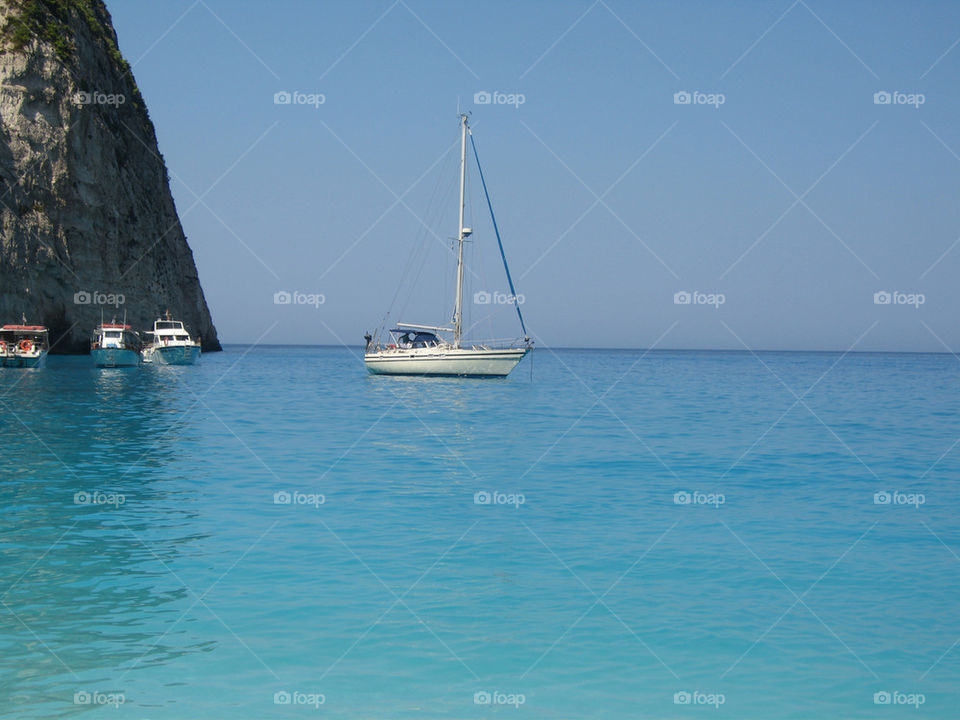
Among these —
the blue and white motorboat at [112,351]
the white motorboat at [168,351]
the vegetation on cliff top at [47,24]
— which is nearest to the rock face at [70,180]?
the vegetation on cliff top at [47,24]

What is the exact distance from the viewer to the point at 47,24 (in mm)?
62688

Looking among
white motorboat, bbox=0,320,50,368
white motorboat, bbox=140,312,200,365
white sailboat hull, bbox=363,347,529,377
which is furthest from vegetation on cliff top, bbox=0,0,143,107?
white sailboat hull, bbox=363,347,529,377

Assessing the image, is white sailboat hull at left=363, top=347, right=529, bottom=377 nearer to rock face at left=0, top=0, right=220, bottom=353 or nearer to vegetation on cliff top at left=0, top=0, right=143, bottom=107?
rock face at left=0, top=0, right=220, bottom=353

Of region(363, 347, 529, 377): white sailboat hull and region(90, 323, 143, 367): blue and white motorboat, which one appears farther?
region(90, 323, 143, 367): blue and white motorboat

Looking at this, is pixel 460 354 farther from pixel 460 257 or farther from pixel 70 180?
pixel 70 180

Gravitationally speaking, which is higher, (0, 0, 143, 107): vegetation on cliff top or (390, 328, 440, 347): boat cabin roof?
(0, 0, 143, 107): vegetation on cliff top

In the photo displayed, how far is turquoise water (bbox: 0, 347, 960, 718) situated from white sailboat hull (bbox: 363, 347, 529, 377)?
28601 mm

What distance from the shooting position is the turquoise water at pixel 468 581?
23.6ft

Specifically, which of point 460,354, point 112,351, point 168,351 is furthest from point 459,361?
point 168,351

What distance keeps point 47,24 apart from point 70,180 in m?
11.7

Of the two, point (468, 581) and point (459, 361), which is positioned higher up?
point (459, 361)

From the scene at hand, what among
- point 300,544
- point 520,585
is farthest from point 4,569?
point 520,585

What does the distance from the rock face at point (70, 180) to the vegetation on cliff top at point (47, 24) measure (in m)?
0.08

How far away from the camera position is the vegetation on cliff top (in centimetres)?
5978
